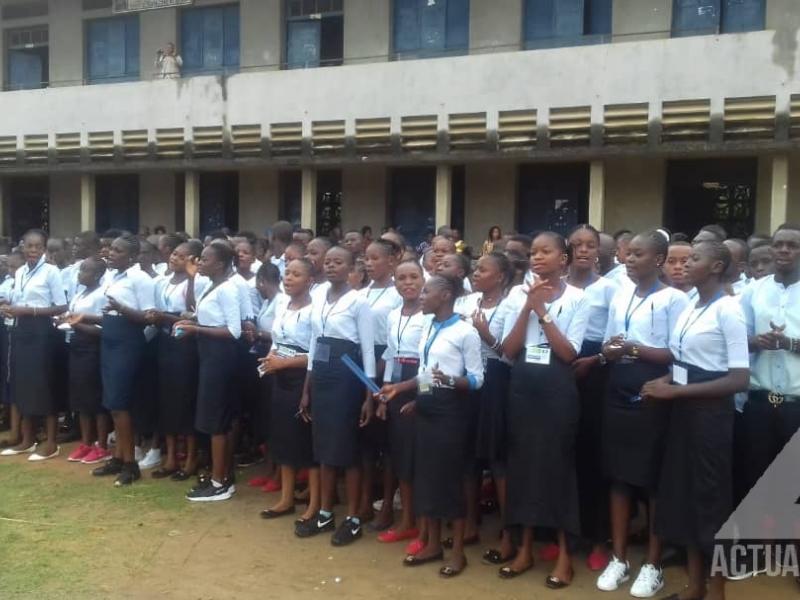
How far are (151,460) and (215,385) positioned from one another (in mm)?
1452

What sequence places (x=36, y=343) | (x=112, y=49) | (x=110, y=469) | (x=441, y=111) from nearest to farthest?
(x=110, y=469), (x=36, y=343), (x=441, y=111), (x=112, y=49)

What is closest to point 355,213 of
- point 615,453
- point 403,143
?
point 403,143

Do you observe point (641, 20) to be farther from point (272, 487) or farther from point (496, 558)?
point (496, 558)

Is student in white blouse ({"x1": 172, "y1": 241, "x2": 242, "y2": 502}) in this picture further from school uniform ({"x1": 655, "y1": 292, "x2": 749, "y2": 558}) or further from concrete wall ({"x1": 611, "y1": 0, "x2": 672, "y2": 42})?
concrete wall ({"x1": 611, "y1": 0, "x2": 672, "y2": 42})

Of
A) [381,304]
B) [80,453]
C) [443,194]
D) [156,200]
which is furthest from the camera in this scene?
[156,200]

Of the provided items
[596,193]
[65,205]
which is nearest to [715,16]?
[596,193]

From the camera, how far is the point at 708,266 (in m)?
4.06

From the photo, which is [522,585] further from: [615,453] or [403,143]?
[403,143]

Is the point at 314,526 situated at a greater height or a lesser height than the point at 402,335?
lesser

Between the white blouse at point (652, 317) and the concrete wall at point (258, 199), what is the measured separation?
40.8ft

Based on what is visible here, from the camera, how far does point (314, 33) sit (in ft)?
51.8

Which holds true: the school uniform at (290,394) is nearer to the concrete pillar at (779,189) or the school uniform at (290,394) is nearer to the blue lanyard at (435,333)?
the blue lanyard at (435,333)

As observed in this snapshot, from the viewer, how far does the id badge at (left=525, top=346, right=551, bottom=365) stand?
173 inches

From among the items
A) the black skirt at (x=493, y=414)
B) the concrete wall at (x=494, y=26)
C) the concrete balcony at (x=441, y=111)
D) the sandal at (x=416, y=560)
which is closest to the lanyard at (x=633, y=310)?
the black skirt at (x=493, y=414)
